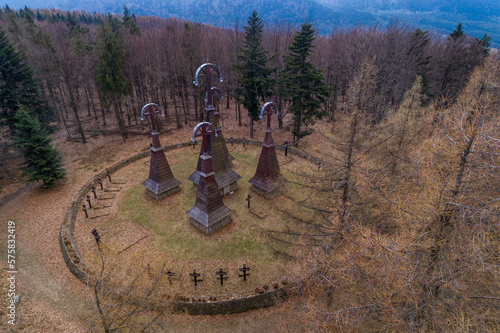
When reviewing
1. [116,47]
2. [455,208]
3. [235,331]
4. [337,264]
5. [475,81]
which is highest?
[116,47]

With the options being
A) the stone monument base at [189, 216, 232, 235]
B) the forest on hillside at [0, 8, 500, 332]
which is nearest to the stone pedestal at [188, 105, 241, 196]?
the stone monument base at [189, 216, 232, 235]

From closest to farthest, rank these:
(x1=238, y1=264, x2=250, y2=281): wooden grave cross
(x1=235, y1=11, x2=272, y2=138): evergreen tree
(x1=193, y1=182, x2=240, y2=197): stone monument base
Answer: (x1=238, y1=264, x2=250, y2=281): wooden grave cross < (x1=193, y1=182, x2=240, y2=197): stone monument base < (x1=235, y1=11, x2=272, y2=138): evergreen tree

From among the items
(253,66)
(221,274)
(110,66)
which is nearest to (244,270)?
(221,274)

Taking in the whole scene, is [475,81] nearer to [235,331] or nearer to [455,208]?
[455,208]

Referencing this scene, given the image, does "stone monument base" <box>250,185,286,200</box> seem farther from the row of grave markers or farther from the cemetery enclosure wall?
the cemetery enclosure wall

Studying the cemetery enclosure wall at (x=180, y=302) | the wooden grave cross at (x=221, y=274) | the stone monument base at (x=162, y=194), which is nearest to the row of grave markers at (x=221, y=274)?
the wooden grave cross at (x=221, y=274)

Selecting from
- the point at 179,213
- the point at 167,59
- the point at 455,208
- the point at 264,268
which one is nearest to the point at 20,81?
the point at 167,59
